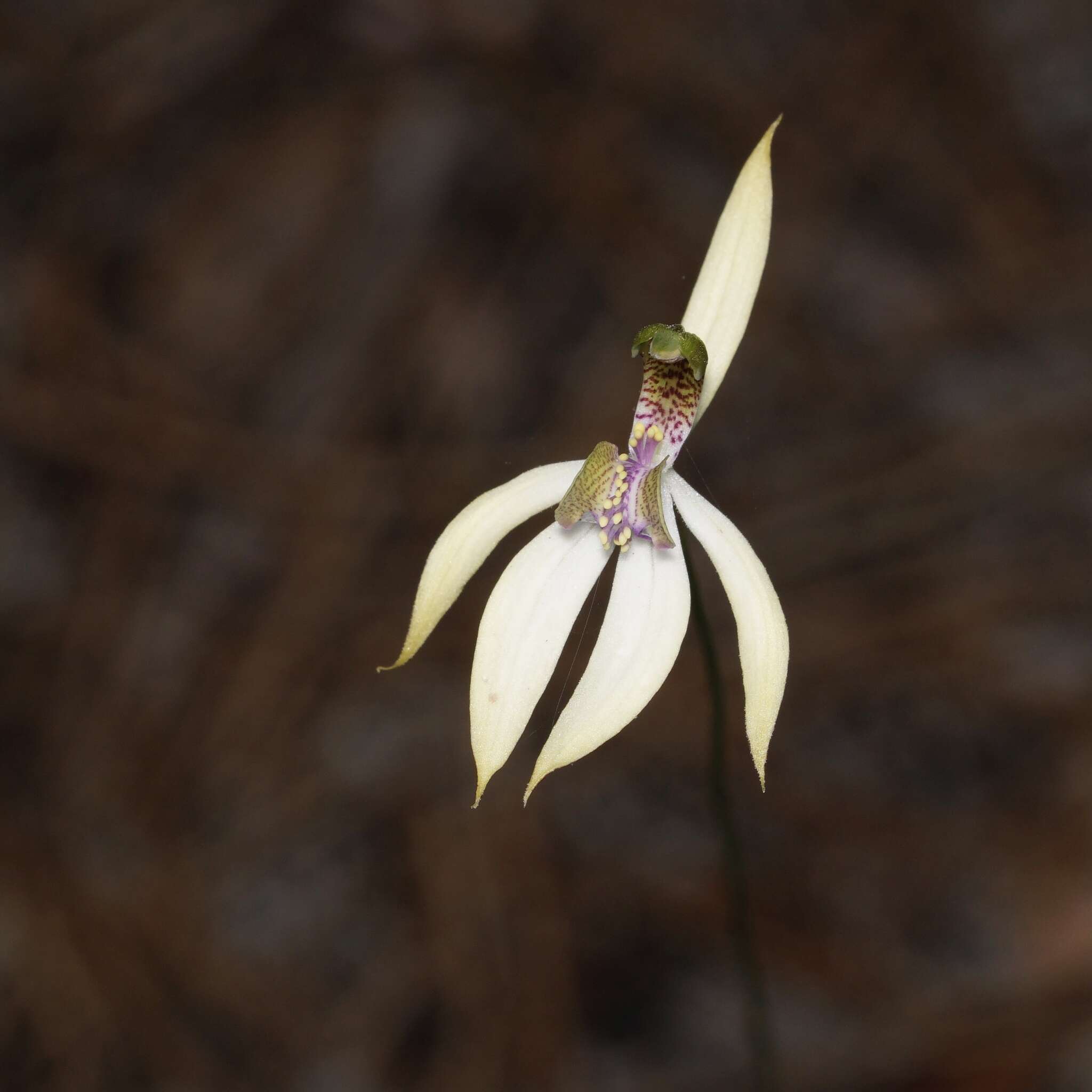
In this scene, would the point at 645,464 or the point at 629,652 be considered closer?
the point at 629,652

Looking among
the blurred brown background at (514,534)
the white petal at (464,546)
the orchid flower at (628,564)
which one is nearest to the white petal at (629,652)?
the orchid flower at (628,564)

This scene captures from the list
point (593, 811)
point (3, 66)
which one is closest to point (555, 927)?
point (593, 811)

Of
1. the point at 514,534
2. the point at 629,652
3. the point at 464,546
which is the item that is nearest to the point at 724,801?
the point at 629,652

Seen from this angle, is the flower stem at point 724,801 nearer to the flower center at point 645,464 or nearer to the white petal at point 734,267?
the flower center at point 645,464

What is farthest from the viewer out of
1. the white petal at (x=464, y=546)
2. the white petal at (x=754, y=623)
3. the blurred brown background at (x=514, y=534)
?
the blurred brown background at (x=514, y=534)

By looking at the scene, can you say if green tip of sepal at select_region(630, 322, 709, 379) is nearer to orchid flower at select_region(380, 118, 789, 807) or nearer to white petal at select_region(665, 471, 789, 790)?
orchid flower at select_region(380, 118, 789, 807)

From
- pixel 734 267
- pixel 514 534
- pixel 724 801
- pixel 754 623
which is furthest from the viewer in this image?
pixel 514 534

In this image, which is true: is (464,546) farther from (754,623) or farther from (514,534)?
(514,534)
